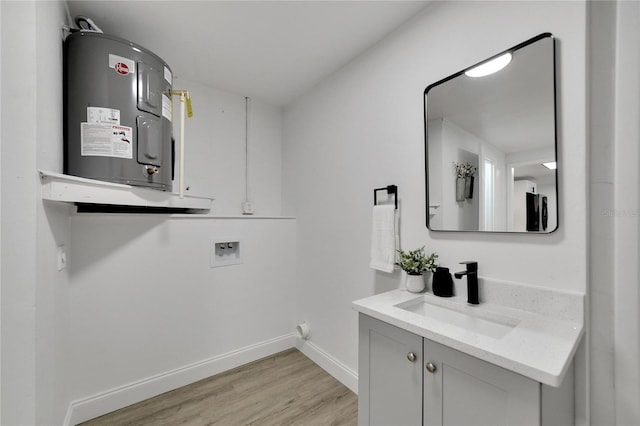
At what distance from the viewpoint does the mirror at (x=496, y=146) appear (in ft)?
3.70

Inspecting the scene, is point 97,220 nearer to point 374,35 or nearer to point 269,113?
point 269,113

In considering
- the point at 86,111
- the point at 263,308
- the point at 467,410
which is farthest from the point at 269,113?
the point at 467,410

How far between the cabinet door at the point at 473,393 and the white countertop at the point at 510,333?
Answer: 61 mm

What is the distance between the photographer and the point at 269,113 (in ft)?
9.55

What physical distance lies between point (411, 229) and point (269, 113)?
205 cm

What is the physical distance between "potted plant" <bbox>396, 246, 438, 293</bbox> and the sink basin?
0.26 ft

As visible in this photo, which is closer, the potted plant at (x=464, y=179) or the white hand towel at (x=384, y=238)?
the potted plant at (x=464, y=179)

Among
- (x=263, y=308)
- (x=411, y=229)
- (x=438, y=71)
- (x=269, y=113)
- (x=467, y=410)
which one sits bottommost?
(x=263, y=308)

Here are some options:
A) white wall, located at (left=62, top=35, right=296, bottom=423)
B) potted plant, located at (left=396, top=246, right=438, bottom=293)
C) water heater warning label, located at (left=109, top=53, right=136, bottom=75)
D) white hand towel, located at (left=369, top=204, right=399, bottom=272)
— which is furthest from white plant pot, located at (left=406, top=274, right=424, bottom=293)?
water heater warning label, located at (left=109, top=53, right=136, bottom=75)

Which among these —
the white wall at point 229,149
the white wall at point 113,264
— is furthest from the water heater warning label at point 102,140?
the white wall at point 229,149

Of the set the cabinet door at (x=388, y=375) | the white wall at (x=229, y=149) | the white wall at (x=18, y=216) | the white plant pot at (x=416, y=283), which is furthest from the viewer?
the white wall at (x=229, y=149)

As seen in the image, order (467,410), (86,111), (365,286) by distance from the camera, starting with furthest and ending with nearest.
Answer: (365,286)
(86,111)
(467,410)

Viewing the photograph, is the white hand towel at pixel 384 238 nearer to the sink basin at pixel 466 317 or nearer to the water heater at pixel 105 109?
the sink basin at pixel 466 317

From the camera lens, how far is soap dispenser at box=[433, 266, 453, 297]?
140 centimetres
